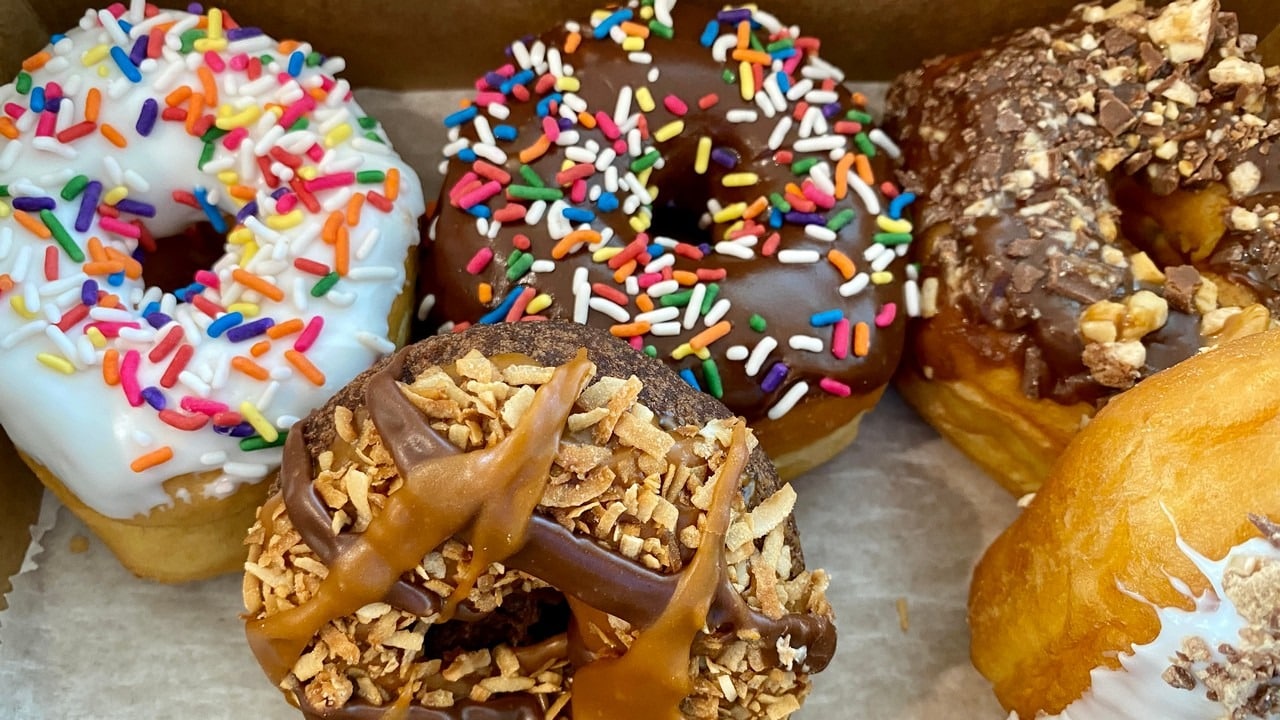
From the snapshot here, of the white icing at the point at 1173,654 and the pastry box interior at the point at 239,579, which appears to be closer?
the white icing at the point at 1173,654

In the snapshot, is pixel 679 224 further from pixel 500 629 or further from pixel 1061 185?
pixel 500 629

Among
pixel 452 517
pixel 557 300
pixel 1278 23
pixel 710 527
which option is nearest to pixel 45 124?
pixel 557 300

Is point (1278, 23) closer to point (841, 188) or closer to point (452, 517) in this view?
point (841, 188)

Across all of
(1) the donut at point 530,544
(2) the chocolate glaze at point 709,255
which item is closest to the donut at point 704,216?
(2) the chocolate glaze at point 709,255

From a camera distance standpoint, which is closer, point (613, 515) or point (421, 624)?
point (613, 515)

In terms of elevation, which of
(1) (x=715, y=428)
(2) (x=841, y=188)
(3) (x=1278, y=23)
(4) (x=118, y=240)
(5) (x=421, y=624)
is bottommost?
(5) (x=421, y=624)

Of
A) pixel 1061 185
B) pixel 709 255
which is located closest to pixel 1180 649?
pixel 1061 185

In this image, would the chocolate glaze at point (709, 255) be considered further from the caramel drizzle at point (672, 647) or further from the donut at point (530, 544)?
the caramel drizzle at point (672, 647)
